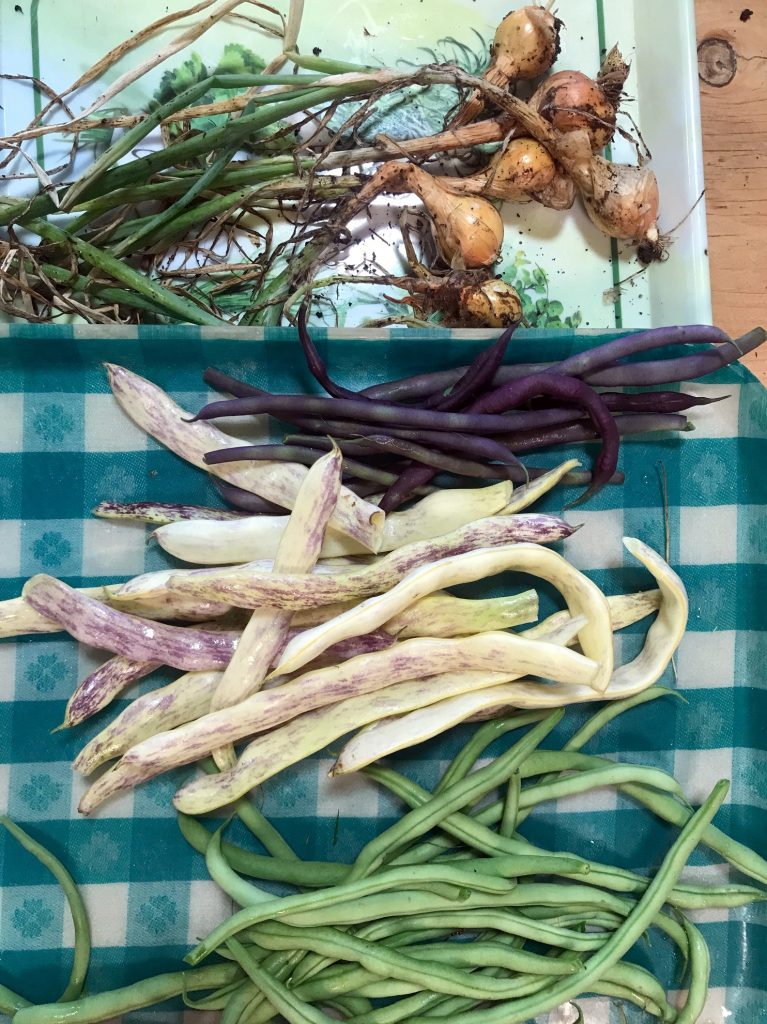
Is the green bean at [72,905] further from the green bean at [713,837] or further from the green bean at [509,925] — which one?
the green bean at [713,837]

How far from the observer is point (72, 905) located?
39.8 inches

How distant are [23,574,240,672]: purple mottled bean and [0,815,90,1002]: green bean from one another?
31cm

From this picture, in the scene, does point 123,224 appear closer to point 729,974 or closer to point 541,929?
point 541,929

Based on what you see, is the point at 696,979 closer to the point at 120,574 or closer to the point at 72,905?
the point at 72,905

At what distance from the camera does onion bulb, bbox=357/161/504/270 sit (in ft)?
3.60

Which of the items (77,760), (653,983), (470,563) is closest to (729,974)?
(653,983)

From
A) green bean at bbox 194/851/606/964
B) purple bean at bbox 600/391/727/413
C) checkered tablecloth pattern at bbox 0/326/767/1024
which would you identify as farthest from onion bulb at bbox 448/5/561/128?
green bean at bbox 194/851/606/964

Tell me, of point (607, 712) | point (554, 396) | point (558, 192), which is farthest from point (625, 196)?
point (607, 712)

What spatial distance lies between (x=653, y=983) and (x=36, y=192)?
5.01ft

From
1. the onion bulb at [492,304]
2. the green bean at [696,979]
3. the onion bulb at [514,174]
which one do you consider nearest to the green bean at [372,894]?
the green bean at [696,979]

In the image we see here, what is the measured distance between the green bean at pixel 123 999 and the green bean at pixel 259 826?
168mm

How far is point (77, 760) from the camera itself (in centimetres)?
99

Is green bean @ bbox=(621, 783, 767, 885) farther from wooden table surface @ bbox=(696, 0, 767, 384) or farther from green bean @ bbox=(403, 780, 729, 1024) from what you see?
wooden table surface @ bbox=(696, 0, 767, 384)

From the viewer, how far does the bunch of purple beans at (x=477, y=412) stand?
3.16 feet
